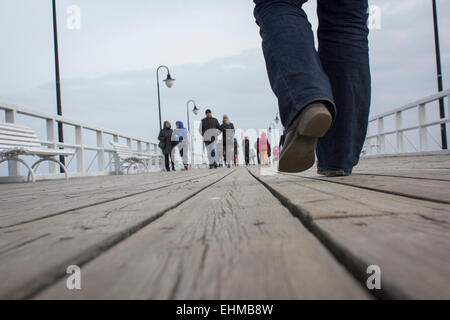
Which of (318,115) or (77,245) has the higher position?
(318,115)

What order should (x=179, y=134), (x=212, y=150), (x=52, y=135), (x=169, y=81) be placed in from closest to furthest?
(x=52, y=135) → (x=212, y=150) → (x=179, y=134) → (x=169, y=81)

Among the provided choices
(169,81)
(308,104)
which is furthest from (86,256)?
(169,81)

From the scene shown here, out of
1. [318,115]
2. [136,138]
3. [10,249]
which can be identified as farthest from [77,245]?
[136,138]

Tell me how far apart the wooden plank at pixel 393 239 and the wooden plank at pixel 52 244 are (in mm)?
269

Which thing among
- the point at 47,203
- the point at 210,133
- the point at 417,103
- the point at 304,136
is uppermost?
the point at 417,103

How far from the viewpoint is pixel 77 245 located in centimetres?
45

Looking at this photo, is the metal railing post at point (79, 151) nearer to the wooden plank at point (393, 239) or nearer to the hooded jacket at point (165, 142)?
the hooded jacket at point (165, 142)

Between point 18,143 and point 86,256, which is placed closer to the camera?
point 86,256

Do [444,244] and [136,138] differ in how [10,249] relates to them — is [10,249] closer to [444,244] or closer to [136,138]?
[444,244]

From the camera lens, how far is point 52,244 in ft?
1.54

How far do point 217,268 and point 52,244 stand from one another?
0.26 m

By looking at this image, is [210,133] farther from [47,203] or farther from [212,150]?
[47,203]
